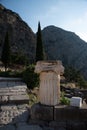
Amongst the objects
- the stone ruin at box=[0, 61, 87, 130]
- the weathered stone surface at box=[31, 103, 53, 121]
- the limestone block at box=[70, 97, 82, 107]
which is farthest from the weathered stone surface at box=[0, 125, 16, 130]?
the limestone block at box=[70, 97, 82, 107]

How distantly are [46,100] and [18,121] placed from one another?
0.68 m

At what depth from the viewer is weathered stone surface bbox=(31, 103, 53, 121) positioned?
15.1 feet

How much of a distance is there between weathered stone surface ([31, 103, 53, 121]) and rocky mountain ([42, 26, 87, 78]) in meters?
66.0

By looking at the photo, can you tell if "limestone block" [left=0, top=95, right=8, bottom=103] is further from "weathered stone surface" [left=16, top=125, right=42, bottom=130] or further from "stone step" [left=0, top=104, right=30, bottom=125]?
"weathered stone surface" [left=16, top=125, right=42, bottom=130]

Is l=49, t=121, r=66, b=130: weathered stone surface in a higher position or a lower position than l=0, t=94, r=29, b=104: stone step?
lower

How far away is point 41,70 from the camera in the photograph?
4836 millimetres

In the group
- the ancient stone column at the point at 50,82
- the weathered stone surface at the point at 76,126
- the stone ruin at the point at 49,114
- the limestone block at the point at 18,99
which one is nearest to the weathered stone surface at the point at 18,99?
the limestone block at the point at 18,99

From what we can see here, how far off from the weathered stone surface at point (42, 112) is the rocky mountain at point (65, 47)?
6601 cm

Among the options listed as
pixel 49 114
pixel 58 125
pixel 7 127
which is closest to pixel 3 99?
pixel 7 127

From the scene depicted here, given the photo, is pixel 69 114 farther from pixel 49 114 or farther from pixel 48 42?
pixel 48 42

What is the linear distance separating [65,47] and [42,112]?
243ft

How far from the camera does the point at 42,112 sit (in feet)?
15.2

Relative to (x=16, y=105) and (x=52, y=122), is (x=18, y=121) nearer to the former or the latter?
(x=52, y=122)

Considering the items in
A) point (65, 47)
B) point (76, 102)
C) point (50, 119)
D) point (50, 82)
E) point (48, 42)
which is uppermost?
point (48, 42)
